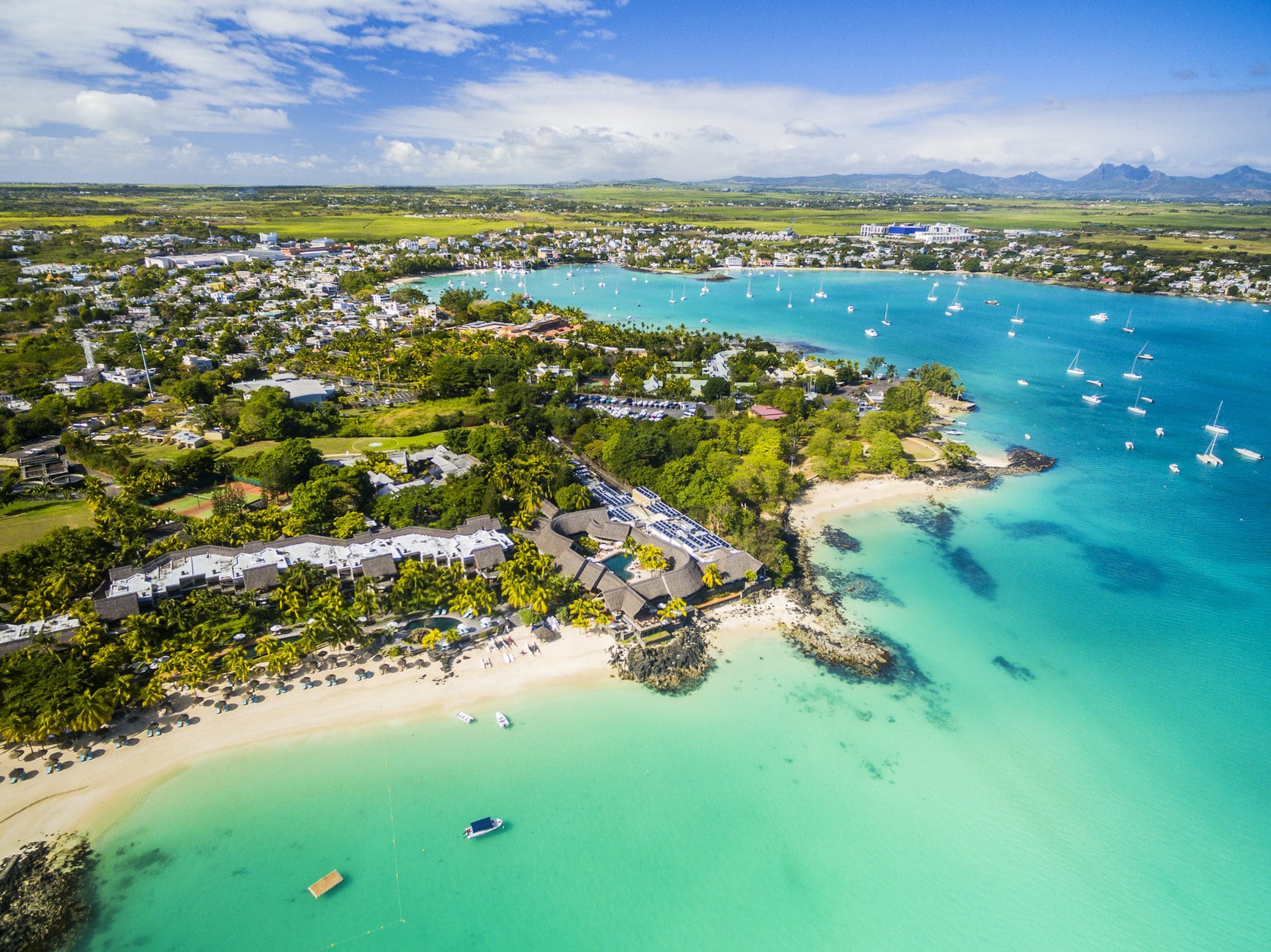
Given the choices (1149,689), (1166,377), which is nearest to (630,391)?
(1149,689)

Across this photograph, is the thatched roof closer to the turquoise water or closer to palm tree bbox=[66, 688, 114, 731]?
palm tree bbox=[66, 688, 114, 731]

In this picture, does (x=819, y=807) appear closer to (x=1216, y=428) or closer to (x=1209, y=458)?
(x=1209, y=458)

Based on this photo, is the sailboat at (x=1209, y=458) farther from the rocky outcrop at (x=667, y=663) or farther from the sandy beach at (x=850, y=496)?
the rocky outcrop at (x=667, y=663)

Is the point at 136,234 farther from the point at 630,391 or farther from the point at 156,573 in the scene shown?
the point at 156,573

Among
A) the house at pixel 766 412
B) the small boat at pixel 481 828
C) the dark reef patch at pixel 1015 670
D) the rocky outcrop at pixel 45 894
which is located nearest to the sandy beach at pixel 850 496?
the house at pixel 766 412

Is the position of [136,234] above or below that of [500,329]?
above

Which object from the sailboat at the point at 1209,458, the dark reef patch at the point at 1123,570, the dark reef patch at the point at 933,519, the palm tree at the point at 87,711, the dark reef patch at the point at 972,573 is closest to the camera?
the palm tree at the point at 87,711

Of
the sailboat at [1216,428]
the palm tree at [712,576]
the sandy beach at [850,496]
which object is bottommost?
the sandy beach at [850,496]

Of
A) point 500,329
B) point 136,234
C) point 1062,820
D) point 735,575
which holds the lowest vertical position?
point 1062,820
